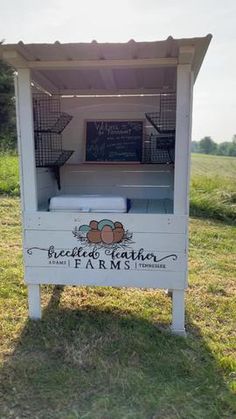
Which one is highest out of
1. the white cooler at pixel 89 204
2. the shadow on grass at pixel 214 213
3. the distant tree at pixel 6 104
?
the distant tree at pixel 6 104

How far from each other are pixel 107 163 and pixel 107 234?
0.80 metres

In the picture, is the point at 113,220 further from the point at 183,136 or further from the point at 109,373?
the point at 109,373

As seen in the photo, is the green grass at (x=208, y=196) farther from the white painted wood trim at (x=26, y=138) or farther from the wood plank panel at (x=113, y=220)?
the white painted wood trim at (x=26, y=138)

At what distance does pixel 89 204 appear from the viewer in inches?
93.3

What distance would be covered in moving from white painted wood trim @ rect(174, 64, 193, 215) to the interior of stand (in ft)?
1.54

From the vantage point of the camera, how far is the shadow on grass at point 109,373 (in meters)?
1.71

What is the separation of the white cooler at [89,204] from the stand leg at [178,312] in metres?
0.63

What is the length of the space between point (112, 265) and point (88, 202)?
42cm

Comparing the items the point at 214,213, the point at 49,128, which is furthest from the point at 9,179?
the point at 49,128

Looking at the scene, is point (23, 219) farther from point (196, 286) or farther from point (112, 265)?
point (196, 286)

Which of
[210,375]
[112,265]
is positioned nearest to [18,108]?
[112,265]

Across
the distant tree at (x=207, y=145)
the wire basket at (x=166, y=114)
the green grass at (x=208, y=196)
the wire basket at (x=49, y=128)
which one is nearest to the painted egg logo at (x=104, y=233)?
the wire basket at (x=49, y=128)

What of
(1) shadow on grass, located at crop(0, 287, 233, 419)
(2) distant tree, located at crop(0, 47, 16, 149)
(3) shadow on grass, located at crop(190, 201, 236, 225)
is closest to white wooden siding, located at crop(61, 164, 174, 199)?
(1) shadow on grass, located at crop(0, 287, 233, 419)

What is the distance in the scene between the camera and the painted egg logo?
230 cm
